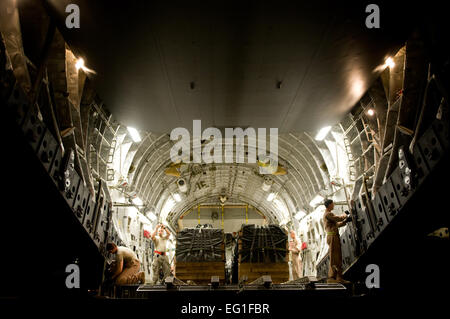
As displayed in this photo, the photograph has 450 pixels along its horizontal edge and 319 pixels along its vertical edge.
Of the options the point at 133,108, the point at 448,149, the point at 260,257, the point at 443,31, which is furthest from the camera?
the point at 260,257

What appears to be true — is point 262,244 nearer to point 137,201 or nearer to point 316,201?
point 316,201

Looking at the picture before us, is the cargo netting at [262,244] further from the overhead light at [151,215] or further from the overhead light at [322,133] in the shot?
the overhead light at [151,215]

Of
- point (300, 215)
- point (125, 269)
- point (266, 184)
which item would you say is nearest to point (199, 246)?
point (125, 269)

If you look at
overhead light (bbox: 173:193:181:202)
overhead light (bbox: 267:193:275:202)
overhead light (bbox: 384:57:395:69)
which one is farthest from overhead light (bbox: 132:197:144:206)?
overhead light (bbox: 384:57:395:69)

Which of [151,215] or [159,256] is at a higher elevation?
[151,215]

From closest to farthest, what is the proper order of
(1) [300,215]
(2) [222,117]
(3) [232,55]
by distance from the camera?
(3) [232,55] < (2) [222,117] < (1) [300,215]

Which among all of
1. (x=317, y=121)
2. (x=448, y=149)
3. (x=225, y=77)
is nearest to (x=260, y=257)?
(x=317, y=121)

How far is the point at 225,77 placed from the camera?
5.77m

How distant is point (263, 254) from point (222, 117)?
4554 millimetres

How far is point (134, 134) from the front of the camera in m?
8.78

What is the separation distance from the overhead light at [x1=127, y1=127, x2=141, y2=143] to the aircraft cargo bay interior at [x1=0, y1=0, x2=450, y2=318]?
0.24 m

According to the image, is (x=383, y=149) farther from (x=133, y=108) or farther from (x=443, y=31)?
(x=133, y=108)

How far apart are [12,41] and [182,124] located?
4.23 meters
